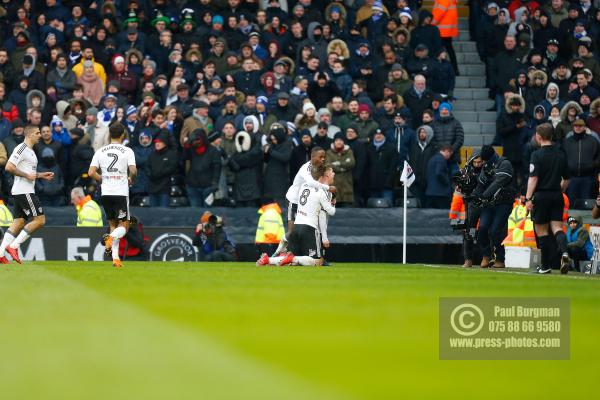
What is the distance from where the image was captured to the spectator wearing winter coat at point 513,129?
97.5 ft

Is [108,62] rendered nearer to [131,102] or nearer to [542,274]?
[131,102]

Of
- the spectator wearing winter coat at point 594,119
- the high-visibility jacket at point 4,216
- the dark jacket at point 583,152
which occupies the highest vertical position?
the spectator wearing winter coat at point 594,119

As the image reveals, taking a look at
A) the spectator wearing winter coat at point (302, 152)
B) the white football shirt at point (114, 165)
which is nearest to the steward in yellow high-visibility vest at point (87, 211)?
the spectator wearing winter coat at point (302, 152)

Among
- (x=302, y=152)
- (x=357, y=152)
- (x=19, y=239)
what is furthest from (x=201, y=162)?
(x=19, y=239)

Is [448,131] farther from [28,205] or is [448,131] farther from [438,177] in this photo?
[28,205]

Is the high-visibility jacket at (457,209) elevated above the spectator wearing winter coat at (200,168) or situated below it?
below

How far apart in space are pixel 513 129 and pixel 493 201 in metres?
5.95

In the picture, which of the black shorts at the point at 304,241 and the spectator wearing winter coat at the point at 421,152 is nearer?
the black shorts at the point at 304,241

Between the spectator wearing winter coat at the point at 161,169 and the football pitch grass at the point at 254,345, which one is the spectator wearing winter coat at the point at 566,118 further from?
the football pitch grass at the point at 254,345

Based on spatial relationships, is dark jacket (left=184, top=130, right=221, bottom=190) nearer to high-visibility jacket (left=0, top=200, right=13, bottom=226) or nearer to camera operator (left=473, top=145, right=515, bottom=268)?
high-visibility jacket (left=0, top=200, right=13, bottom=226)

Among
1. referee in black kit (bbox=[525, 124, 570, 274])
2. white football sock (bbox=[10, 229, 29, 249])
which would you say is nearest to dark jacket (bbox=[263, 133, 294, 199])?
white football sock (bbox=[10, 229, 29, 249])

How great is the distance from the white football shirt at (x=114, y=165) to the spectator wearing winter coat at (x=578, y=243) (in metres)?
8.72

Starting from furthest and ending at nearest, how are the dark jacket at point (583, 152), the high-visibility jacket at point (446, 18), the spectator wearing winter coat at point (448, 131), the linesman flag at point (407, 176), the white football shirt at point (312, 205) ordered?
the high-visibility jacket at point (446, 18) → the spectator wearing winter coat at point (448, 131) → the dark jacket at point (583, 152) → the linesman flag at point (407, 176) → the white football shirt at point (312, 205)

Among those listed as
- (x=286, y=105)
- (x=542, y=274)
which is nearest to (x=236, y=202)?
(x=286, y=105)
